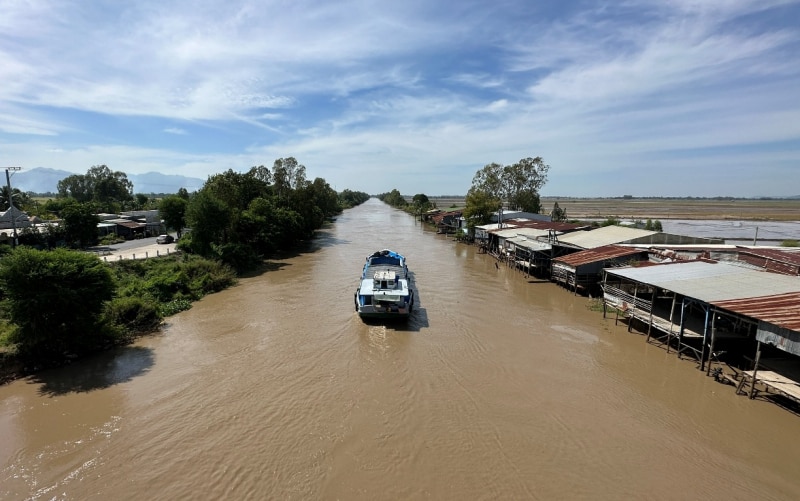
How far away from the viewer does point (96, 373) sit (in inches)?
504

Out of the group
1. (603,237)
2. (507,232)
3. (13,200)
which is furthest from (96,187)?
(603,237)

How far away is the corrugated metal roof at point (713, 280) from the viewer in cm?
1207

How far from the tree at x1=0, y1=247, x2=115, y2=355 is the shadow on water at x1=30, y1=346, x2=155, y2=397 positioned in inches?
32.6

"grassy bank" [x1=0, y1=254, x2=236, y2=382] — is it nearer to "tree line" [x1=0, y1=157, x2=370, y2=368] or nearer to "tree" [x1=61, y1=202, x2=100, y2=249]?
"tree line" [x1=0, y1=157, x2=370, y2=368]

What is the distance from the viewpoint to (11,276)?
12.0 m

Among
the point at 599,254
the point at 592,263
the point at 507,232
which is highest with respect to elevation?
the point at 507,232

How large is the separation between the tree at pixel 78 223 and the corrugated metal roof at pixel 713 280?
42.5m

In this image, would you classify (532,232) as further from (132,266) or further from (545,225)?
(132,266)

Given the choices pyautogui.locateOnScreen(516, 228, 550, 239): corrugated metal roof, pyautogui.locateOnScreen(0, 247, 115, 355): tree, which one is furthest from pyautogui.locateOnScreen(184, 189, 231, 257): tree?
pyautogui.locateOnScreen(516, 228, 550, 239): corrugated metal roof

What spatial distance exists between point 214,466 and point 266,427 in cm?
156

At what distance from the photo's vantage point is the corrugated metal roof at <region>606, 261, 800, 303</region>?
39.6 ft

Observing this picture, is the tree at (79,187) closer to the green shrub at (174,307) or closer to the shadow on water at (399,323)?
the green shrub at (174,307)

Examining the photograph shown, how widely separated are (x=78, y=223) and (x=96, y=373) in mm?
29567

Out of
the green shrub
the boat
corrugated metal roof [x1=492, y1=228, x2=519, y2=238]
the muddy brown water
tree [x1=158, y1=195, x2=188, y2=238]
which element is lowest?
the muddy brown water
